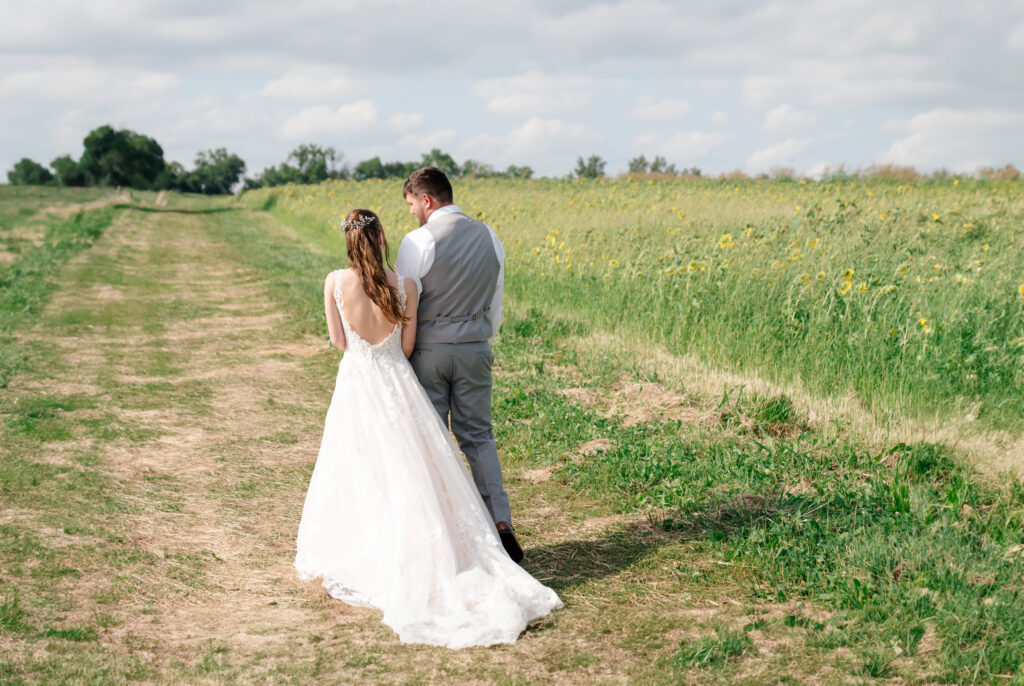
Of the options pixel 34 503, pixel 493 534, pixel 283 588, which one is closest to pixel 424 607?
pixel 493 534

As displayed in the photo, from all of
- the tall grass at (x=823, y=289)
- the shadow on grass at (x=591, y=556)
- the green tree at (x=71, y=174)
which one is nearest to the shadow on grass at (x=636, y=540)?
the shadow on grass at (x=591, y=556)

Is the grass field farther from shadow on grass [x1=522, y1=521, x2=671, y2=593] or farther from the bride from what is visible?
the bride

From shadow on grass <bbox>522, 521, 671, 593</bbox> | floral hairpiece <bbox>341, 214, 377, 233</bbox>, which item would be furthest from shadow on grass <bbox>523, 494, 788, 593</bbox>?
floral hairpiece <bbox>341, 214, 377, 233</bbox>

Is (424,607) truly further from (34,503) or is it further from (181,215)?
(181,215)

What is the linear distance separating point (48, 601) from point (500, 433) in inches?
159

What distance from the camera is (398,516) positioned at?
15.2 feet

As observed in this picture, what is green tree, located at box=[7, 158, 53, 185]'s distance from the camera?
4641 inches

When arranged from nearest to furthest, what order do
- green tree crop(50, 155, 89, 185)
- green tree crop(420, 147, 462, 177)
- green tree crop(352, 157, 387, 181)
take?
green tree crop(420, 147, 462, 177) → green tree crop(352, 157, 387, 181) → green tree crop(50, 155, 89, 185)

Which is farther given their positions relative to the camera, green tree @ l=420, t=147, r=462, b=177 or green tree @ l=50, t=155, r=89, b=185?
green tree @ l=50, t=155, r=89, b=185

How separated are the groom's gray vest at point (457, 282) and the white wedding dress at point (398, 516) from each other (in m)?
0.22

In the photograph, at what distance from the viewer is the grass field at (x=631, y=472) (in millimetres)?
4066

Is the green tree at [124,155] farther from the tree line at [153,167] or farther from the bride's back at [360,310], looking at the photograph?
the bride's back at [360,310]

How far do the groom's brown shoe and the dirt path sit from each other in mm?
215

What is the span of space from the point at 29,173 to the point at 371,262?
134 metres
